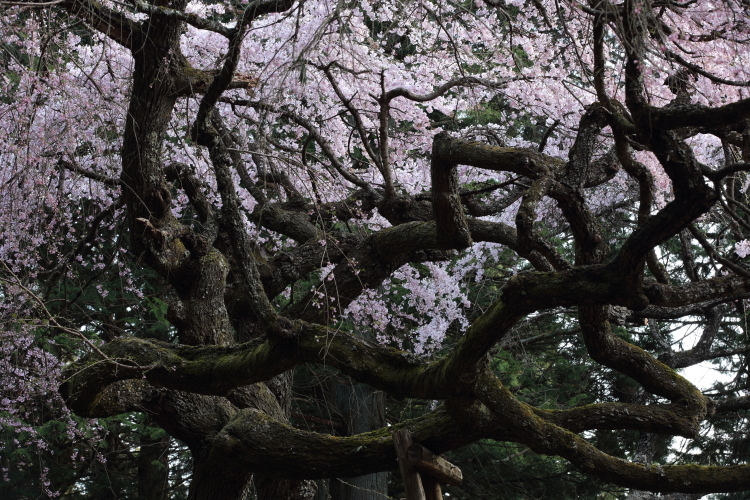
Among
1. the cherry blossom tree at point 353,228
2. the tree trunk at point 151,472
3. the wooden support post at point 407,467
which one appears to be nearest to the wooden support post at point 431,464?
the wooden support post at point 407,467

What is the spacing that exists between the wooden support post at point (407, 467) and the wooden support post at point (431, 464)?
0.02 meters

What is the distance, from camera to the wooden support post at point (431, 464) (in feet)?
12.6

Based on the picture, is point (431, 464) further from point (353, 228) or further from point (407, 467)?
point (353, 228)

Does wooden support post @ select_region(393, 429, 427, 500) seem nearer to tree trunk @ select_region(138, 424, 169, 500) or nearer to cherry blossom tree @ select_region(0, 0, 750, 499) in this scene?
cherry blossom tree @ select_region(0, 0, 750, 499)

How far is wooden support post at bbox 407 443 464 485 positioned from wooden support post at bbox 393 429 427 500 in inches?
0.9

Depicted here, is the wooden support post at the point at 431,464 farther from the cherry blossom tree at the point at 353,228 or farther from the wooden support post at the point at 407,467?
the cherry blossom tree at the point at 353,228

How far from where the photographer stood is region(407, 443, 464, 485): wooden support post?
12.6ft

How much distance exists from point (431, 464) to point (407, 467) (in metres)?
0.13

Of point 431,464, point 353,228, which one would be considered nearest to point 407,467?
point 431,464

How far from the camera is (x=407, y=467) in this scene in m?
3.85

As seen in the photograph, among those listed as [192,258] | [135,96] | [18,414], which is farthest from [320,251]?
[18,414]

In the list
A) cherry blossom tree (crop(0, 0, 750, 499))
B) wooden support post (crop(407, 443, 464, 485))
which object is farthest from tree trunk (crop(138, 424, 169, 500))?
wooden support post (crop(407, 443, 464, 485))

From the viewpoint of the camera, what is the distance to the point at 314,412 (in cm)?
956

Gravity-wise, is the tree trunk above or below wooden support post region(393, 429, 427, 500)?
above
